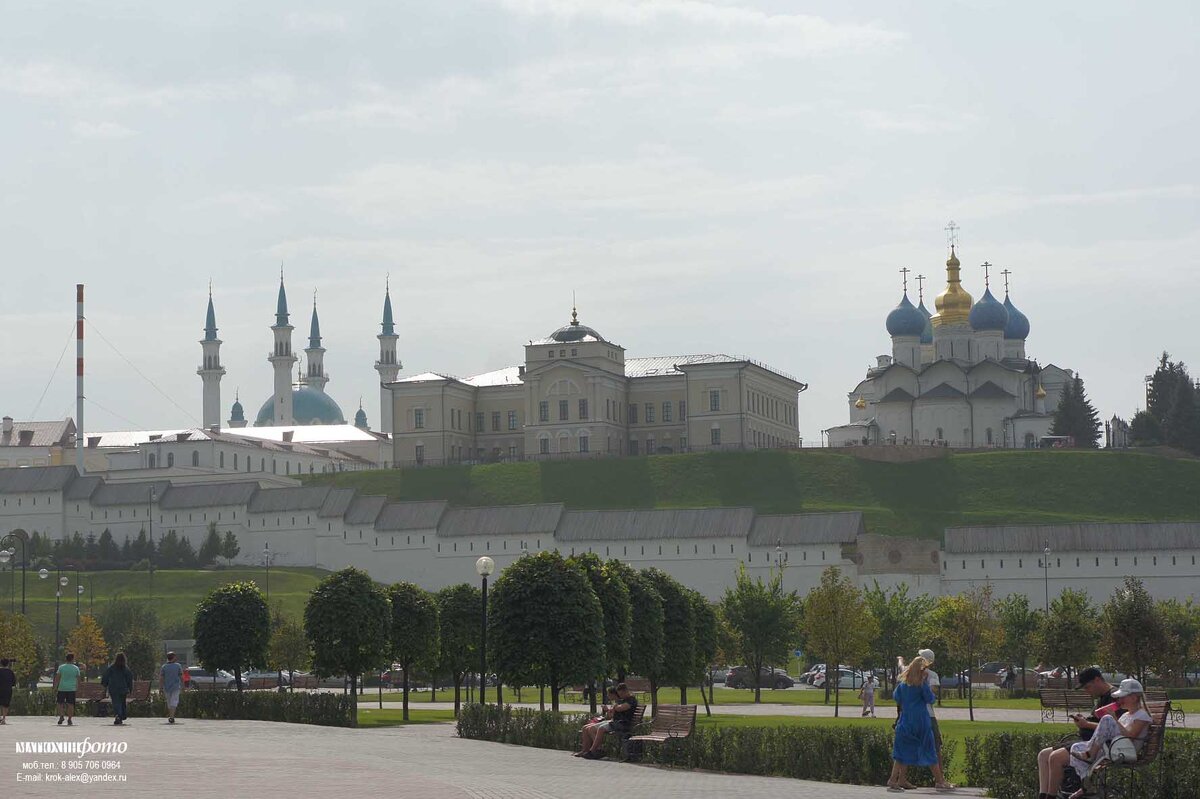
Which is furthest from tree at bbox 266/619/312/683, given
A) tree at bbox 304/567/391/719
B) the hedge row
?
the hedge row

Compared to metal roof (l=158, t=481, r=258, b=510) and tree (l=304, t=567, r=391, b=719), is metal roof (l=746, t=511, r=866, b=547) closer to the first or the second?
metal roof (l=158, t=481, r=258, b=510)

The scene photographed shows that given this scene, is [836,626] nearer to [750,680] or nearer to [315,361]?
[750,680]

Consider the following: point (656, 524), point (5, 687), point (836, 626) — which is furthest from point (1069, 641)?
point (656, 524)

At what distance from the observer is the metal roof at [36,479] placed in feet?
315

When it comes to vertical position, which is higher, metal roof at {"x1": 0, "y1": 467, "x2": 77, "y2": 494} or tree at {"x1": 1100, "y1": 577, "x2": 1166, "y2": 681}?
metal roof at {"x1": 0, "y1": 467, "x2": 77, "y2": 494}

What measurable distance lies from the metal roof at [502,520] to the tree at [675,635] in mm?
45633

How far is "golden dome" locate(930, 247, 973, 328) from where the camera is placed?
11038 cm

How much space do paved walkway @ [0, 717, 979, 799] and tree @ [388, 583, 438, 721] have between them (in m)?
10.1

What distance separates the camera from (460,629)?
39562 millimetres

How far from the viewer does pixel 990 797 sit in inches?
686

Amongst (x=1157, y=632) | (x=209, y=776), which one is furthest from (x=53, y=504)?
(x=209, y=776)

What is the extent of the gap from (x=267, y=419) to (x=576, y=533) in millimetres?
75088

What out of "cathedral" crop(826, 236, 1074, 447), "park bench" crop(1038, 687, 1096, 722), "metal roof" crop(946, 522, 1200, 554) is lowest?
"park bench" crop(1038, 687, 1096, 722)

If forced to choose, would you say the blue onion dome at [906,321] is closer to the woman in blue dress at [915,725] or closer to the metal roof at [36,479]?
the metal roof at [36,479]
